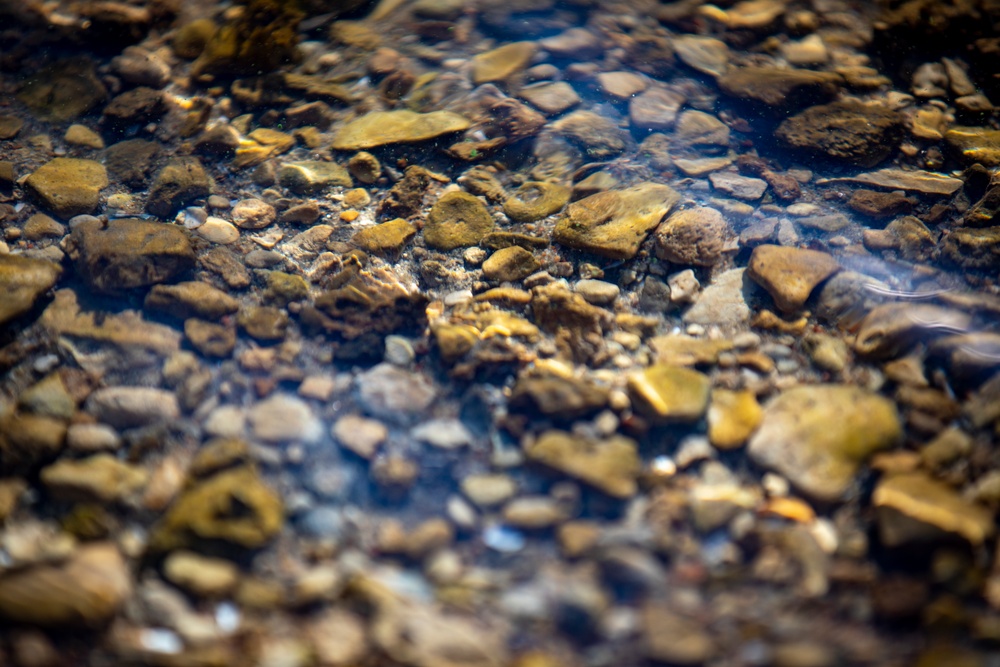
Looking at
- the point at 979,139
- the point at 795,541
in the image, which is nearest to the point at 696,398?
the point at 795,541

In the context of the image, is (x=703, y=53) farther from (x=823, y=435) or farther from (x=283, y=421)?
(x=283, y=421)

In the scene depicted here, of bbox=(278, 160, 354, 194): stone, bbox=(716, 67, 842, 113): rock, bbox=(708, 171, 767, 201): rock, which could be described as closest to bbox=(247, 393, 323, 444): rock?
bbox=(278, 160, 354, 194): stone

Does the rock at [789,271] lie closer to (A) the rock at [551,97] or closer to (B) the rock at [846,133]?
(B) the rock at [846,133]

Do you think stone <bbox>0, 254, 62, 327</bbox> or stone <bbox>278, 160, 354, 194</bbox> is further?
stone <bbox>278, 160, 354, 194</bbox>

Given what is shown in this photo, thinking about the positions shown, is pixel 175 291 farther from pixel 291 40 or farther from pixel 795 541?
pixel 795 541

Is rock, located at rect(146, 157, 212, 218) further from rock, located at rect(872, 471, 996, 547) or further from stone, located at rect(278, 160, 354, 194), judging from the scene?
rock, located at rect(872, 471, 996, 547)

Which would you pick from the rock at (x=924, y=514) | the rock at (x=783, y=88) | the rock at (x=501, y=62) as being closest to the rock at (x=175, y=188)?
the rock at (x=501, y=62)
